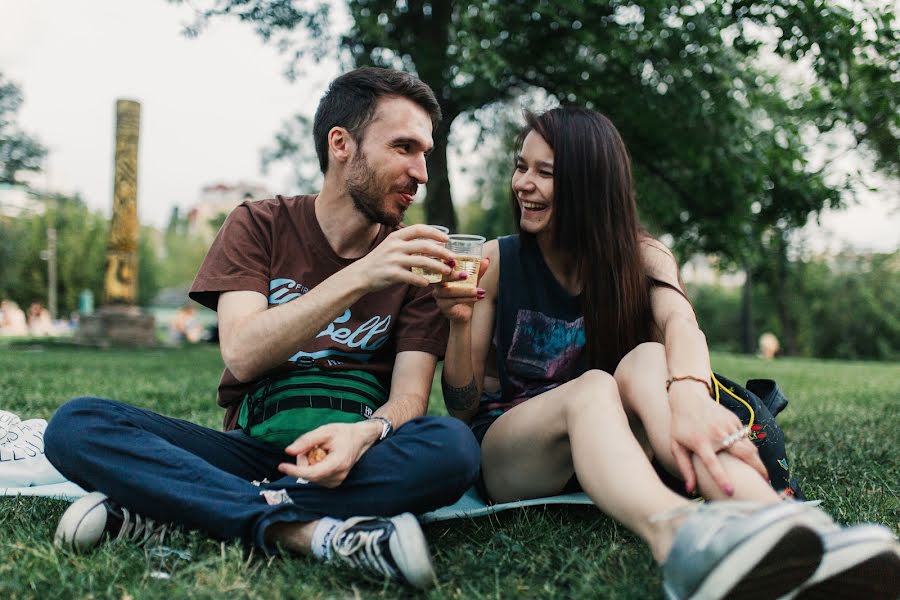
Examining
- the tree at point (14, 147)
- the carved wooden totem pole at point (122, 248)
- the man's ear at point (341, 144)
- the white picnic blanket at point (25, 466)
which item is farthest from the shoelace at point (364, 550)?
the tree at point (14, 147)

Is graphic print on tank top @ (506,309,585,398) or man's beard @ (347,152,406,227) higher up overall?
man's beard @ (347,152,406,227)

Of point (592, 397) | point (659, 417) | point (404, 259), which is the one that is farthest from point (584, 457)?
point (404, 259)

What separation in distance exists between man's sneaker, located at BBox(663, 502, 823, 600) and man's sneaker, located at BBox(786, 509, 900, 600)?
0.14ft

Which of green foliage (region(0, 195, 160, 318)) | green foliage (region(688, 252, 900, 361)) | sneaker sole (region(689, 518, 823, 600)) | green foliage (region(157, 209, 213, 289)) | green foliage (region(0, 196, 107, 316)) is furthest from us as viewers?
green foliage (region(157, 209, 213, 289))

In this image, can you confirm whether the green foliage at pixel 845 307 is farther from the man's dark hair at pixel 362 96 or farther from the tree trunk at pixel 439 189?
the man's dark hair at pixel 362 96

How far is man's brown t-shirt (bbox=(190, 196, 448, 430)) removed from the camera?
2615 mm

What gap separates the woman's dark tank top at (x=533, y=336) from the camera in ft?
9.25

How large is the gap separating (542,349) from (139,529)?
1.51 m

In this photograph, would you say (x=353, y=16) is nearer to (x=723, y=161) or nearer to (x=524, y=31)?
(x=524, y=31)

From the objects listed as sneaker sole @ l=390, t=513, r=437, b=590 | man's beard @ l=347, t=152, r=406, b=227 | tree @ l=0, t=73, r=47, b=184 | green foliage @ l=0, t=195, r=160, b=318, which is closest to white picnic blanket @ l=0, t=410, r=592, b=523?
sneaker sole @ l=390, t=513, r=437, b=590

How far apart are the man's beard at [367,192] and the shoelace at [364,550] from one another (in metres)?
1.20

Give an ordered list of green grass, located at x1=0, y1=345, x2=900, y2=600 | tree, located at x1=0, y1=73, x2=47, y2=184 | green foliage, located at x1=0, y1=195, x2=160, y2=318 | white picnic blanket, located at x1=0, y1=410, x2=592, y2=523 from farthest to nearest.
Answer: green foliage, located at x1=0, y1=195, x2=160, y2=318, tree, located at x1=0, y1=73, x2=47, y2=184, white picnic blanket, located at x1=0, y1=410, x2=592, y2=523, green grass, located at x1=0, y1=345, x2=900, y2=600

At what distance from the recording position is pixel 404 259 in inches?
87.4

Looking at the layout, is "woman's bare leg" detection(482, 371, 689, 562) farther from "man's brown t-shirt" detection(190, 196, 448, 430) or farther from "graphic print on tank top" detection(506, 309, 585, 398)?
"man's brown t-shirt" detection(190, 196, 448, 430)
